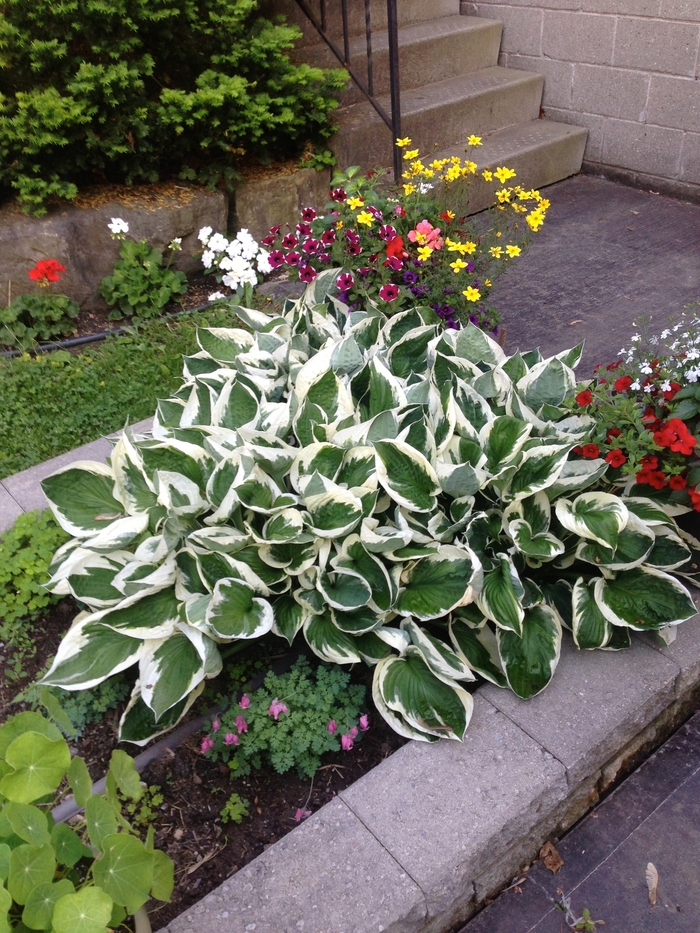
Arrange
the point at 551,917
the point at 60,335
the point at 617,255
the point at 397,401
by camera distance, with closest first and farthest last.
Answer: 1. the point at 551,917
2. the point at 397,401
3. the point at 60,335
4. the point at 617,255

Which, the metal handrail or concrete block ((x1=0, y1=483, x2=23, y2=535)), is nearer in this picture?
concrete block ((x1=0, y1=483, x2=23, y2=535))

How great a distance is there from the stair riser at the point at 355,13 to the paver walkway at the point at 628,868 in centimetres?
411

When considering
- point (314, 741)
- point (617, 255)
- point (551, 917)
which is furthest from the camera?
point (617, 255)

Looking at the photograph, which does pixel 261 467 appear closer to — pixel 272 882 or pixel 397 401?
pixel 397 401

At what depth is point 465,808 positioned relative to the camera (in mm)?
1600

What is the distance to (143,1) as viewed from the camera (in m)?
3.17

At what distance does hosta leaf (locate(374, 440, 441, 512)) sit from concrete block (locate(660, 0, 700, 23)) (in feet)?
12.2

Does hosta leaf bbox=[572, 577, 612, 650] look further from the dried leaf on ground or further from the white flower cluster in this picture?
the white flower cluster

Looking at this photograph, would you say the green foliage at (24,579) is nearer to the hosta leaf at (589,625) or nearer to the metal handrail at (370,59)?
the hosta leaf at (589,625)

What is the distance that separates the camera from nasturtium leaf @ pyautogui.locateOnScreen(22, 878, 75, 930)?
1.10 meters

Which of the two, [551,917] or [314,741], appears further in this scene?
[314,741]

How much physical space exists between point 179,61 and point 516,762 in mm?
3381

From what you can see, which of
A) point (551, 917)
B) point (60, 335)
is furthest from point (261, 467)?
point (60, 335)

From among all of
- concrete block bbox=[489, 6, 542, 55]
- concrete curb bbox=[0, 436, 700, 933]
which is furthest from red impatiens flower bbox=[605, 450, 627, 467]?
concrete block bbox=[489, 6, 542, 55]
